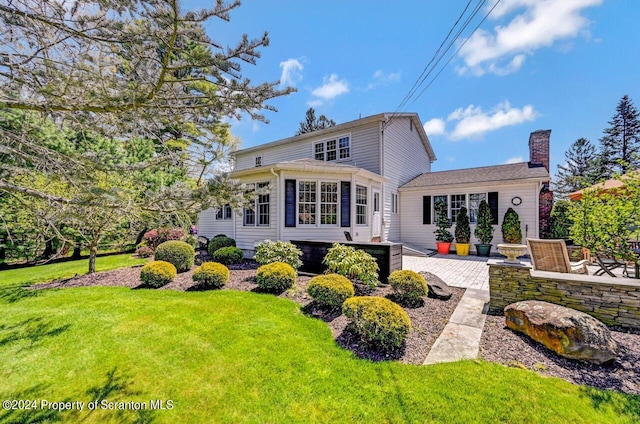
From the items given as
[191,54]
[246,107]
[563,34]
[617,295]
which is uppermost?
[563,34]

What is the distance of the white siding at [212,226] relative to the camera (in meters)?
12.3

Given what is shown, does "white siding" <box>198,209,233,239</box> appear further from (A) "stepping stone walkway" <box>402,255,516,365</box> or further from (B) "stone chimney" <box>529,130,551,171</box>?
(B) "stone chimney" <box>529,130,551,171</box>

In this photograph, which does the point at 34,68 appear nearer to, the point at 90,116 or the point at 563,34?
the point at 90,116

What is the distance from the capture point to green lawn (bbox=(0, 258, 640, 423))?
7.79 ft

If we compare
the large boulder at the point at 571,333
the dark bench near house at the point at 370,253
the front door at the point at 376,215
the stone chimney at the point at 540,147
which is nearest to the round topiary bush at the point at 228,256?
the dark bench near house at the point at 370,253

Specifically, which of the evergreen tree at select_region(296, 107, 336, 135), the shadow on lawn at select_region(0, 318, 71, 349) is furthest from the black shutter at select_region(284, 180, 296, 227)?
the evergreen tree at select_region(296, 107, 336, 135)

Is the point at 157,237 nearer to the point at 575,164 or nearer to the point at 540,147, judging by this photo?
the point at 540,147

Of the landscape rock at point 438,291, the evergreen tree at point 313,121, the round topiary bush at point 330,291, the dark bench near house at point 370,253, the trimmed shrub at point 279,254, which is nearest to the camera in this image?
the round topiary bush at point 330,291

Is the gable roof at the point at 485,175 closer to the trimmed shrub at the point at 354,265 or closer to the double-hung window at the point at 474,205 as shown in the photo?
the double-hung window at the point at 474,205

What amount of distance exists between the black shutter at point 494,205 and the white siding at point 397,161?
3.58 meters

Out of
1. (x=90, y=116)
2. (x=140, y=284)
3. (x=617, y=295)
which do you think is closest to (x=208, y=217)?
(x=140, y=284)

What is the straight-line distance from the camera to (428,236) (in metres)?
12.9

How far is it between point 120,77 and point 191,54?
124 cm

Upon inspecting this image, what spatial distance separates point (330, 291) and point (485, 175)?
445 inches
